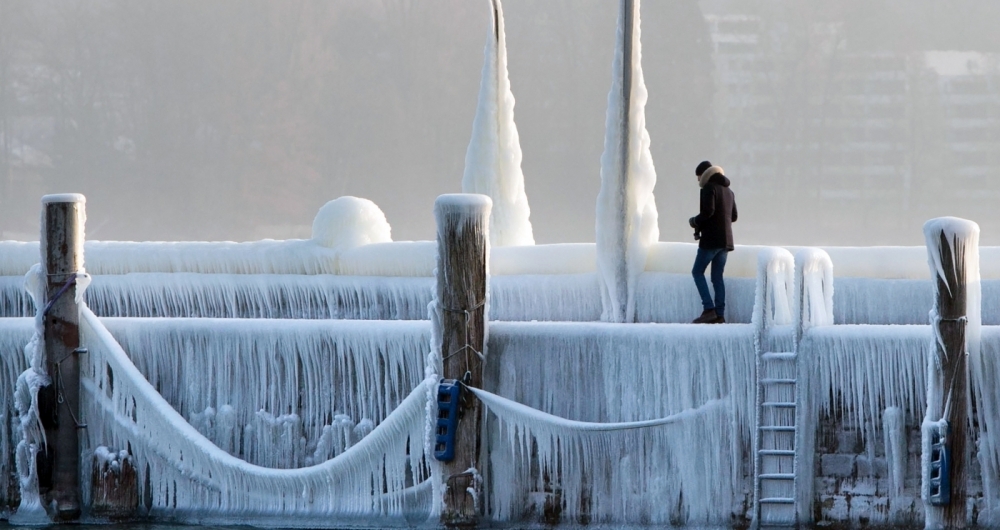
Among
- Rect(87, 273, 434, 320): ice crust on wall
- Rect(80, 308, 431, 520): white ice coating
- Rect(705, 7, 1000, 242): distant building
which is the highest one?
Rect(705, 7, 1000, 242): distant building

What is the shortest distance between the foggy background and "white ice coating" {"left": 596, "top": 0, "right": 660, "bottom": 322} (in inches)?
859

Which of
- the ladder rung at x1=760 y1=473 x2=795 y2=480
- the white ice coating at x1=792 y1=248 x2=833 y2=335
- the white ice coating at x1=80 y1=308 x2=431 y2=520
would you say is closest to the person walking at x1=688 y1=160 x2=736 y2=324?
the white ice coating at x1=792 y1=248 x2=833 y2=335

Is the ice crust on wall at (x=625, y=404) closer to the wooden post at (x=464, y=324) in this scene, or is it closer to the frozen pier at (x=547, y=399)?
the frozen pier at (x=547, y=399)

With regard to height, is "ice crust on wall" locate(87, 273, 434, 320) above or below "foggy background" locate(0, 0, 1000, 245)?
below

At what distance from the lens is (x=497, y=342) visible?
8.36m

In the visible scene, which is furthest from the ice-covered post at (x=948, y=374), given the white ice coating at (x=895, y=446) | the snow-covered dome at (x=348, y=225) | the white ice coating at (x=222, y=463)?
the snow-covered dome at (x=348, y=225)

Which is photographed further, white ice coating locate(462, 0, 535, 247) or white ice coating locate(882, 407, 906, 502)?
white ice coating locate(462, 0, 535, 247)

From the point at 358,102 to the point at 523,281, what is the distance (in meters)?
23.6

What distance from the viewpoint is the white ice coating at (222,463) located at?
845cm

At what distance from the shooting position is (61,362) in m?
8.74

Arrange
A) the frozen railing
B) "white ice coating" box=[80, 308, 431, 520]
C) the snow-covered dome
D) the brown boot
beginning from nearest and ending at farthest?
"white ice coating" box=[80, 308, 431, 520] < the brown boot < the frozen railing < the snow-covered dome

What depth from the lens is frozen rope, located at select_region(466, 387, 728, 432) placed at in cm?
814

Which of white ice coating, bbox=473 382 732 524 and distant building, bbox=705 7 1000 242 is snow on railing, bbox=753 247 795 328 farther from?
distant building, bbox=705 7 1000 242

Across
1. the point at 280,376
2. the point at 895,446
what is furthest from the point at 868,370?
the point at 280,376
